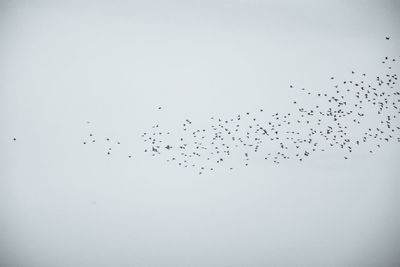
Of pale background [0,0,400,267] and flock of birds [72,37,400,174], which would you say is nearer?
pale background [0,0,400,267]

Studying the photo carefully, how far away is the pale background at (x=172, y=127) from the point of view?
250 cm

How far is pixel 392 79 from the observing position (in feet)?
9.12

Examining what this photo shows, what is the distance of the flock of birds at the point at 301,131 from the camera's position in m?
2.64

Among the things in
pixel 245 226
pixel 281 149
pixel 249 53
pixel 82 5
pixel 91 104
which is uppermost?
pixel 82 5

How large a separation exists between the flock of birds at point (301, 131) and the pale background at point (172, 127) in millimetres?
74

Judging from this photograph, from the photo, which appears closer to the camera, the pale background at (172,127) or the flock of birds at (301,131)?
the pale background at (172,127)

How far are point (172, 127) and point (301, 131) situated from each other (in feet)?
3.21

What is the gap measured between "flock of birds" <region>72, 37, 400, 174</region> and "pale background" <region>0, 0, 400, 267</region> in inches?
2.9

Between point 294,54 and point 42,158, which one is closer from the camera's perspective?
point 42,158

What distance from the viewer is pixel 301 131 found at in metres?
2.73

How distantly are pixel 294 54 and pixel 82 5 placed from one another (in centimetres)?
161

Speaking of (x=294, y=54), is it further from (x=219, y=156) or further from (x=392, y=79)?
(x=219, y=156)

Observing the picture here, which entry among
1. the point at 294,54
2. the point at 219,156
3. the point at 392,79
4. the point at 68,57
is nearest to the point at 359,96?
the point at 392,79

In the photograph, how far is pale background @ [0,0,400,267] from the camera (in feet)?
8.20
